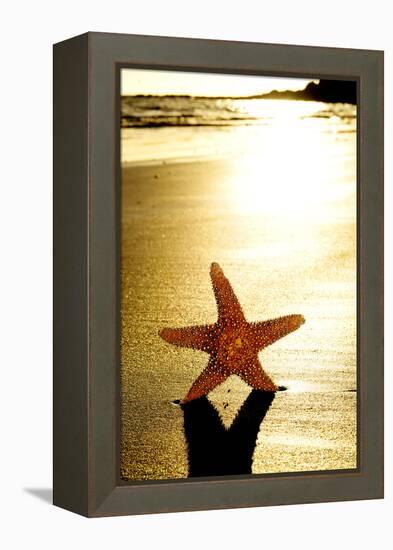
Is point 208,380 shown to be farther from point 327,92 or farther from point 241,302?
point 327,92

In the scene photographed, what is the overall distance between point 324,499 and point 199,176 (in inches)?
48.5

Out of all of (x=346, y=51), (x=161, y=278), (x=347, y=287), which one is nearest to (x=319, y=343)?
(x=347, y=287)

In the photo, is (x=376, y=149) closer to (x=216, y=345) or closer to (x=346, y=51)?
(x=346, y=51)

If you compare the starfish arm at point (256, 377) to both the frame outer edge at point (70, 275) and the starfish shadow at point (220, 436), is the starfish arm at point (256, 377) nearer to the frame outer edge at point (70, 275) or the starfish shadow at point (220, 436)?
the starfish shadow at point (220, 436)

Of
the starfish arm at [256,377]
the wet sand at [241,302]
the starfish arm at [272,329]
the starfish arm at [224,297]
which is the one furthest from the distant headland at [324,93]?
the starfish arm at [256,377]

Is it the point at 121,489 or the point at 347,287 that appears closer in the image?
the point at 121,489

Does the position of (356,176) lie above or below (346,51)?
below

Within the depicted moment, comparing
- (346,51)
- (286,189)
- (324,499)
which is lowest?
(324,499)

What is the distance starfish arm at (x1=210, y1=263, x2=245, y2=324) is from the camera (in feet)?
20.5

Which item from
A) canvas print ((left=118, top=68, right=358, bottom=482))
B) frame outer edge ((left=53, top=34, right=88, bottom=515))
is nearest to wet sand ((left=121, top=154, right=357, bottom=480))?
canvas print ((left=118, top=68, right=358, bottom=482))

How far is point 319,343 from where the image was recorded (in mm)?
6434

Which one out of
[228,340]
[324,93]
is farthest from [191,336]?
[324,93]

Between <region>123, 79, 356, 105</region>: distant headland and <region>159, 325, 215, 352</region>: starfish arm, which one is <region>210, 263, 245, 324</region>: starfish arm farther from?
<region>123, 79, 356, 105</region>: distant headland

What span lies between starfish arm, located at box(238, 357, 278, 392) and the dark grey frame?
316 mm
